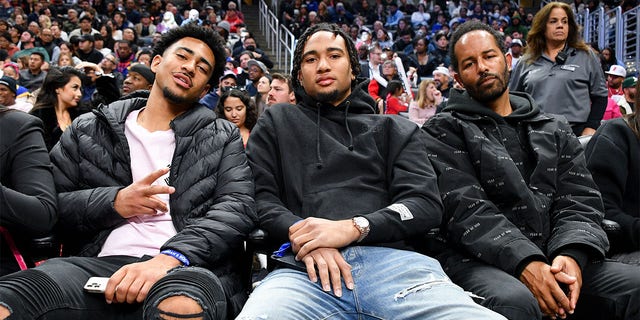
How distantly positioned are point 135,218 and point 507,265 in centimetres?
141

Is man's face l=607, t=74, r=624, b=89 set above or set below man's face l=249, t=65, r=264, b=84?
below

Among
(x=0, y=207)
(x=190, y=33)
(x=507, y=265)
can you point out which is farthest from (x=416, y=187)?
(x=0, y=207)

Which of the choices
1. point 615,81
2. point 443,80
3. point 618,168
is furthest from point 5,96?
point 615,81

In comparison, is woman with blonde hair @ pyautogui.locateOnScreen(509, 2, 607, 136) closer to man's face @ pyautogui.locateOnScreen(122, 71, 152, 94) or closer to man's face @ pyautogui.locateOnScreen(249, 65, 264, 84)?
man's face @ pyautogui.locateOnScreen(122, 71, 152, 94)

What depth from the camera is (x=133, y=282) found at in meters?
1.90

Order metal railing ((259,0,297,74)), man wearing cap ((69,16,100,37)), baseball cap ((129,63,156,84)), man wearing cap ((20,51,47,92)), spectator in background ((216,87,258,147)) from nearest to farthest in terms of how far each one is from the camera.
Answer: baseball cap ((129,63,156,84))
spectator in background ((216,87,258,147))
man wearing cap ((20,51,47,92))
man wearing cap ((69,16,100,37))
metal railing ((259,0,297,74))

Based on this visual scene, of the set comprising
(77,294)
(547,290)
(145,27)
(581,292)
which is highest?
(145,27)

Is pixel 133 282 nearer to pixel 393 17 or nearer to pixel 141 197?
pixel 141 197

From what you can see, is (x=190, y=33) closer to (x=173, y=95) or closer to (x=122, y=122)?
(x=173, y=95)

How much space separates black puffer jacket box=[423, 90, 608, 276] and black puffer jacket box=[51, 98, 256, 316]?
84cm

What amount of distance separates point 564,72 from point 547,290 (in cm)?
219

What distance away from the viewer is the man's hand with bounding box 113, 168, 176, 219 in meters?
2.16

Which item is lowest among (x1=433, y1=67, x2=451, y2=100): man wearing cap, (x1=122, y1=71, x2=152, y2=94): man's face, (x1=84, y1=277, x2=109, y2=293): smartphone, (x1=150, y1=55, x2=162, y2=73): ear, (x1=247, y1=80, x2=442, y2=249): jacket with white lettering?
(x1=433, y1=67, x2=451, y2=100): man wearing cap

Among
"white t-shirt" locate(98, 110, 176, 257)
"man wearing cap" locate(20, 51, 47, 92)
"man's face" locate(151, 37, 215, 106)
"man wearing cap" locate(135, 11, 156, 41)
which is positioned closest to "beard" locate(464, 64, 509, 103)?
"man's face" locate(151, 37, 215, 106)
